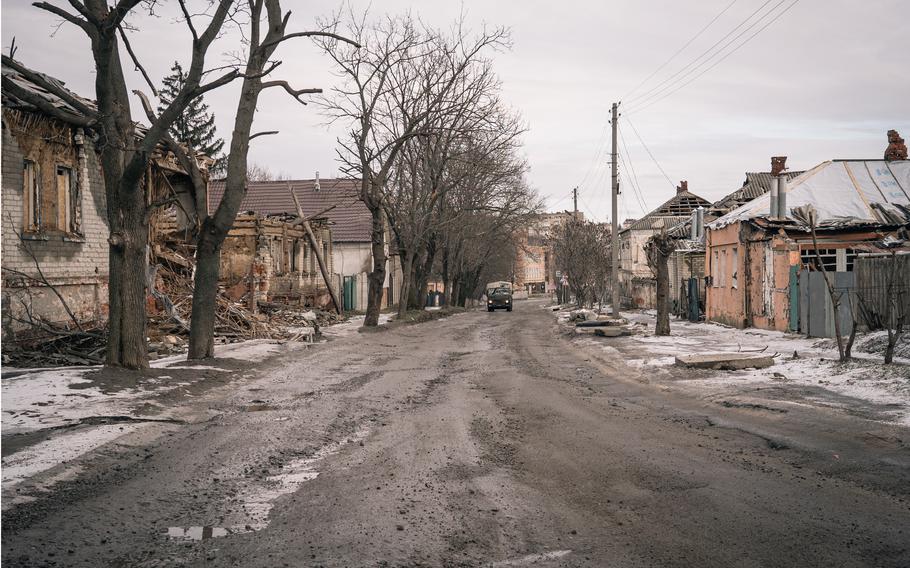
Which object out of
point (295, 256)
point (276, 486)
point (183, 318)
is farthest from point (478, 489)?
point (295, 256)

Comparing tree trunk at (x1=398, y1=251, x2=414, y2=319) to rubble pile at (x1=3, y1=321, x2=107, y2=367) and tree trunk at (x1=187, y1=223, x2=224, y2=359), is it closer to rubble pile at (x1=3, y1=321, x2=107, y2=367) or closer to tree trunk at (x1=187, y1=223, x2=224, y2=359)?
rubble pile at (x1=3, y1=321, x2=107, y2=367)

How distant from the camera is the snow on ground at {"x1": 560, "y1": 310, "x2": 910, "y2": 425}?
10859mm

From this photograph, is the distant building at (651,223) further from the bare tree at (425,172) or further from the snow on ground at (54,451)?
the snow on ground at (54,451)

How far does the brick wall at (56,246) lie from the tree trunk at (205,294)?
3502 millimetres

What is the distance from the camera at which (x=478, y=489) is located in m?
6.20

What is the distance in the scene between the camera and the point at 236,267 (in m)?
30.1

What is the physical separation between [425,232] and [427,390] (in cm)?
2321

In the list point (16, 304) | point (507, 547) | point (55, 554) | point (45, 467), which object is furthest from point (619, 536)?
point (16, 304)

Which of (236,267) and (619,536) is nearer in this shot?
(619,536)

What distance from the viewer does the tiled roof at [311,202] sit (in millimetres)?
45719

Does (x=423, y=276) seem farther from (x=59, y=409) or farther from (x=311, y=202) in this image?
(x=59, y=409)

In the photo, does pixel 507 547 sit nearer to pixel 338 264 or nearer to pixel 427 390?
pixel 427 390

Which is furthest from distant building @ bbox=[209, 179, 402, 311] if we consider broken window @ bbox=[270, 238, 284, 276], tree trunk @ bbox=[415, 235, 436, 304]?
broken window @ bbox=[270, 238, 284, 276]

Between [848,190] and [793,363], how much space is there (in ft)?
43.7
